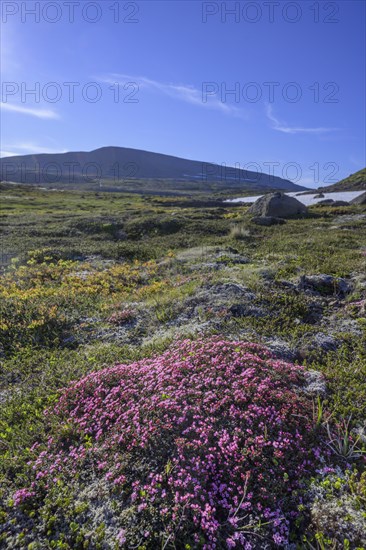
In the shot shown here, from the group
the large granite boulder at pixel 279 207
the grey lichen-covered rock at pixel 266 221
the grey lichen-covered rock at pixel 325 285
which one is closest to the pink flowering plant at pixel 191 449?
the grey lichen-covered rock at pixel 325 285

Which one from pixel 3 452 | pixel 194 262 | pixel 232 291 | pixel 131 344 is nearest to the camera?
pixel 3 452

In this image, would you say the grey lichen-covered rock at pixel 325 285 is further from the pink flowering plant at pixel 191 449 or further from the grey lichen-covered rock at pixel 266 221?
the grey lichen-covered rock at pixel 266 221

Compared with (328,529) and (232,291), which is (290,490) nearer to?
(328,529)

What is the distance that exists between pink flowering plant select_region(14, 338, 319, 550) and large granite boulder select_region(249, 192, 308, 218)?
34.8 metres

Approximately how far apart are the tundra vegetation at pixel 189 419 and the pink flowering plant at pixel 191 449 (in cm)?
2

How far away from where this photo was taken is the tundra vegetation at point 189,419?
14.6 ft

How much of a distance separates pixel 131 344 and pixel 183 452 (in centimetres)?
512

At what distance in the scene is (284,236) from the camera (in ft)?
85.7

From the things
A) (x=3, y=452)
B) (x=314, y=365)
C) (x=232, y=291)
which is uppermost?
(x=232, y=291)

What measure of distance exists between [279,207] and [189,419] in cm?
3772

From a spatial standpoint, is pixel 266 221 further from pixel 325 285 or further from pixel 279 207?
pixel 325 285

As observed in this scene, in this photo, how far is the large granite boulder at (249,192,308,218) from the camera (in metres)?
39.8

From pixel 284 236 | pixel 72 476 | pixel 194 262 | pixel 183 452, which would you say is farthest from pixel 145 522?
pixel 284 236

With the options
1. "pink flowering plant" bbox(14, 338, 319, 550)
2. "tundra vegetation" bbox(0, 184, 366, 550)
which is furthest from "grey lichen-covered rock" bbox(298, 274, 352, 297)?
"pink flowering plant" bbox(14, 338, 319, 550)
